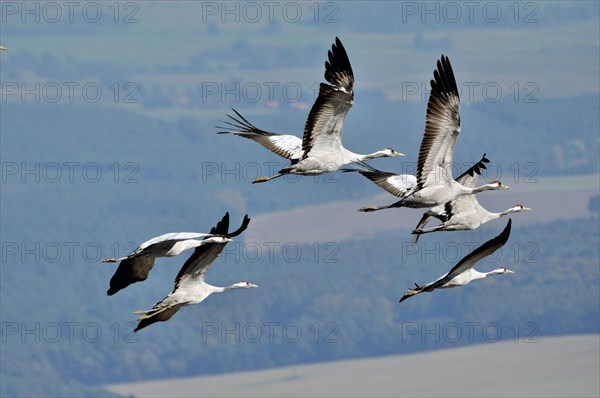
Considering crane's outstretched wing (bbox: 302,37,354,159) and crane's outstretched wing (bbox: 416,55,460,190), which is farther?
crane's outstretched wing (bbox: 302,37,354,159)

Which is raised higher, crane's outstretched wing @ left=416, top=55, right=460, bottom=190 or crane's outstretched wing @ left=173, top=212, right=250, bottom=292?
crane's outstretched wing @ left=416, top=55, right=460, bottom=190

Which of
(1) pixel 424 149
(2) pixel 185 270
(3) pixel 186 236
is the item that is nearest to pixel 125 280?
(2) pixel 185 270

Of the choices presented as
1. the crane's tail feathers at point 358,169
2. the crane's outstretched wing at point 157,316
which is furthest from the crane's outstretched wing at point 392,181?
the crane's outstretched wing at point 157,316

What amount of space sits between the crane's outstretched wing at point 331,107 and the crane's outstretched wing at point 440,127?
221cm

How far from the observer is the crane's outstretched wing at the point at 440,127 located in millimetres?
44438

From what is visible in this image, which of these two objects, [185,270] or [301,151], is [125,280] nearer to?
[185,270]

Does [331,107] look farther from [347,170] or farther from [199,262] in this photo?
[199,262]

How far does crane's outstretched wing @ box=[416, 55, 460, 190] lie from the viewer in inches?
1750

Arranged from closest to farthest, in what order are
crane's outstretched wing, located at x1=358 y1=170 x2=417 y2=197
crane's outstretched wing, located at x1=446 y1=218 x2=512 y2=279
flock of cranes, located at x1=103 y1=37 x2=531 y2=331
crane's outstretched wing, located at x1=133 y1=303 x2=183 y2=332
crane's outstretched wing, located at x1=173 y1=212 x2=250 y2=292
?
crane's outstretched wing, located at x1=446 y1=218 x2=512 y2=279
flock of cranes, located at x1=103 y1=37 x2=531 y2=331
crane's outstretched wing, located at x1=133 y1=303 x2=183 y2=332
crane's outstretched wing, located at x1=173 y1=212 x2=250 y2=292
crane's outstretched wing, located at x1=358 y1=170 x2=417 y2=197

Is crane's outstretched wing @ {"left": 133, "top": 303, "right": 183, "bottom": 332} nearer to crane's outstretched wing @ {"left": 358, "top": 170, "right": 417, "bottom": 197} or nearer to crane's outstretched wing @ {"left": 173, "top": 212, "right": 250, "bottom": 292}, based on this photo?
crane's outstretched wing @ {"left": 173, "top": 212, "right": 250, "bottom": 292}

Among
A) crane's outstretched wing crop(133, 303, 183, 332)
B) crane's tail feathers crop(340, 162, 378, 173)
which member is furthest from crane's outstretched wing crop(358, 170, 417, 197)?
crane's outstretched wing crop(133, 303, 183, 332)

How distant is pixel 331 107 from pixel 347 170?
2.43 metres

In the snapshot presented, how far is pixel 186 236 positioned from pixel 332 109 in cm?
572

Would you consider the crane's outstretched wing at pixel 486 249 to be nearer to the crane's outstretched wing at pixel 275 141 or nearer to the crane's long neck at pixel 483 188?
the crane's long neck at pixel 483 188
